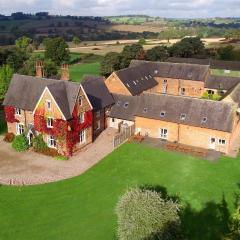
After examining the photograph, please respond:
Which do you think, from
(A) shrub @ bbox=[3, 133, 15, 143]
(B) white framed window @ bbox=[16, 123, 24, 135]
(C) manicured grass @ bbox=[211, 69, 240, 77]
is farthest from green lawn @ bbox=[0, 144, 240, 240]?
(C) manicured grass @ bbox=[211, 69, 240, 77]

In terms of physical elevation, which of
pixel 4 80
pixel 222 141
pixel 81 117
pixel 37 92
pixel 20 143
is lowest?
pixel 20 143

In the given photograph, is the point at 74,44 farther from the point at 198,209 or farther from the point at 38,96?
the point at 198,209

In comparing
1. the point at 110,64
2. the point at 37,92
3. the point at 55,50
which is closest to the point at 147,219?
the point at 37,92

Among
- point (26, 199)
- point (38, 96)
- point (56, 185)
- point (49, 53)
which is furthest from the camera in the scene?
point (49, 53)

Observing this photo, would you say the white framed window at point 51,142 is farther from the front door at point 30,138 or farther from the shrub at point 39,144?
the front door at point 30,138

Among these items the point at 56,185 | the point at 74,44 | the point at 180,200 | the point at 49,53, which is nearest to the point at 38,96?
the point at 56,185

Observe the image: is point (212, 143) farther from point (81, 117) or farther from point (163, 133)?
point (81, 117)
